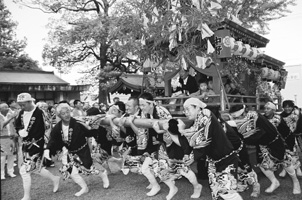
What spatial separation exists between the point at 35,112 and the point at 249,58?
5.11 meters

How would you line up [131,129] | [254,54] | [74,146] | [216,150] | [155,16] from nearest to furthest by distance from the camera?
[216,150] < [74,146] < [131,129] < [254,54] < [155,16]

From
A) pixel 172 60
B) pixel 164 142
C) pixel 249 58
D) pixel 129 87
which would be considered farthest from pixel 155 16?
pixel 129 87

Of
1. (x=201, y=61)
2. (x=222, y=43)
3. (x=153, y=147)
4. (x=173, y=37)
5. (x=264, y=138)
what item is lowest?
(x=153, y=147)

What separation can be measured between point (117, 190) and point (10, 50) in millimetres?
17537

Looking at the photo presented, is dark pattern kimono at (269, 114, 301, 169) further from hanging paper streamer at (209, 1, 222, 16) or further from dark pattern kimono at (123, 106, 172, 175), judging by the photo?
hanging paper streamer at (209, 1, 222, 16)

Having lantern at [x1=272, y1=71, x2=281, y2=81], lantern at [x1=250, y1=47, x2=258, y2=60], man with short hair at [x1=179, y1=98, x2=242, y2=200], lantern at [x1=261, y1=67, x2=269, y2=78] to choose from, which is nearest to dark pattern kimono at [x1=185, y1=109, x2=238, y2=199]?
man with short hair at [x1=179, y1=98, x2=242, y2=200]

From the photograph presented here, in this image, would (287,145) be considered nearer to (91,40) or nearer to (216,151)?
(216,151)

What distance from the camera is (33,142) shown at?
4.76 m

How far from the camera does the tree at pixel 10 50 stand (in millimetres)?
17297

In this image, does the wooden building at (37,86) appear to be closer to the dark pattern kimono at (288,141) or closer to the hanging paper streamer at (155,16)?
the hanging paper streamer at (155,16)

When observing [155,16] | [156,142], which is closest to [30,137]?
[156,142]

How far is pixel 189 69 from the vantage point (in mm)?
7066

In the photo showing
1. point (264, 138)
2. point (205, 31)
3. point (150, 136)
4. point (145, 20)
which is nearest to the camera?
point (264, 138)

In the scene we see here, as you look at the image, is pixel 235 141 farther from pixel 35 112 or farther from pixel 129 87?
pixel 129 87
